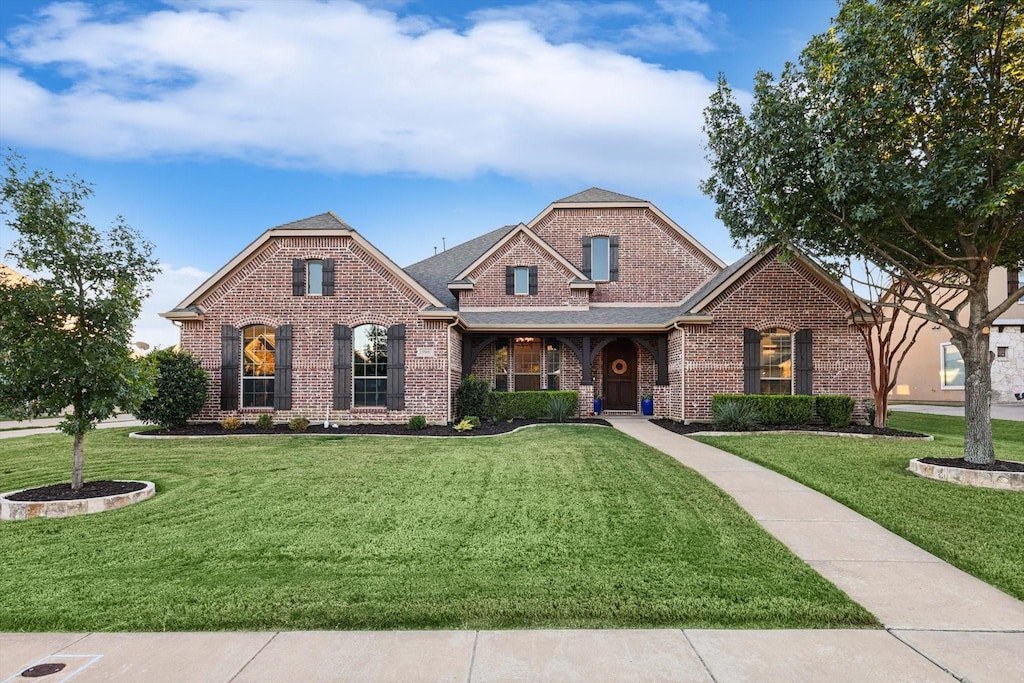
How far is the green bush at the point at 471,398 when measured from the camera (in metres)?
16.1

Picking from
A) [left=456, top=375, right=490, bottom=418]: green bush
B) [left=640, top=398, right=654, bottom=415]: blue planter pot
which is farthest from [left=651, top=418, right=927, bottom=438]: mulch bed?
[left=456, top=375, right=490, bottom=418]: green bush

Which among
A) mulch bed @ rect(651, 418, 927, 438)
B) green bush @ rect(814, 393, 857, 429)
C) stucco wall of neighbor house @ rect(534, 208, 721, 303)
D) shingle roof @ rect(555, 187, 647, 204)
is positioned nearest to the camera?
mulch bed @ rect(651, 418, 927, 438)

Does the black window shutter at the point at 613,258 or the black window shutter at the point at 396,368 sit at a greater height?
the black window shutter at the point at 613,258

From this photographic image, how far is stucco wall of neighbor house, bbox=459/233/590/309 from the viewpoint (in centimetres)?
1873

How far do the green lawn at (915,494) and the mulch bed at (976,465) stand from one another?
19.2 inches

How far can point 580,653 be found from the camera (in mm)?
3311

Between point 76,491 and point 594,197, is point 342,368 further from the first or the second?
point 594,197

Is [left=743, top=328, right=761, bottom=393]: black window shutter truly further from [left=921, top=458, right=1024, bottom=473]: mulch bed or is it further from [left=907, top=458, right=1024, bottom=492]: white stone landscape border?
[left=907, top=458, right=1024, bottom=492]: white stone landscape border

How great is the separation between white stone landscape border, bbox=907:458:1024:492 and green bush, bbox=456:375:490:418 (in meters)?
10.5

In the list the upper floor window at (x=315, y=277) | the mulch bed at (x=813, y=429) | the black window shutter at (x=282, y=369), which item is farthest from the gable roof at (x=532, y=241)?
the mulch bed at (x=813, y=429)

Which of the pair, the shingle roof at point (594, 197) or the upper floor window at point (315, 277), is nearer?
the upper floor window at point (315, 277)

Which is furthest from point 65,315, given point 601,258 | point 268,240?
point 601,258

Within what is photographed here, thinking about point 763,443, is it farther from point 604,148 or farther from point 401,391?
point 604,148

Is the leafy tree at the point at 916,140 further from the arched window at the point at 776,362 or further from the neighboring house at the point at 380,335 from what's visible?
the arched window at the point at 776,362
